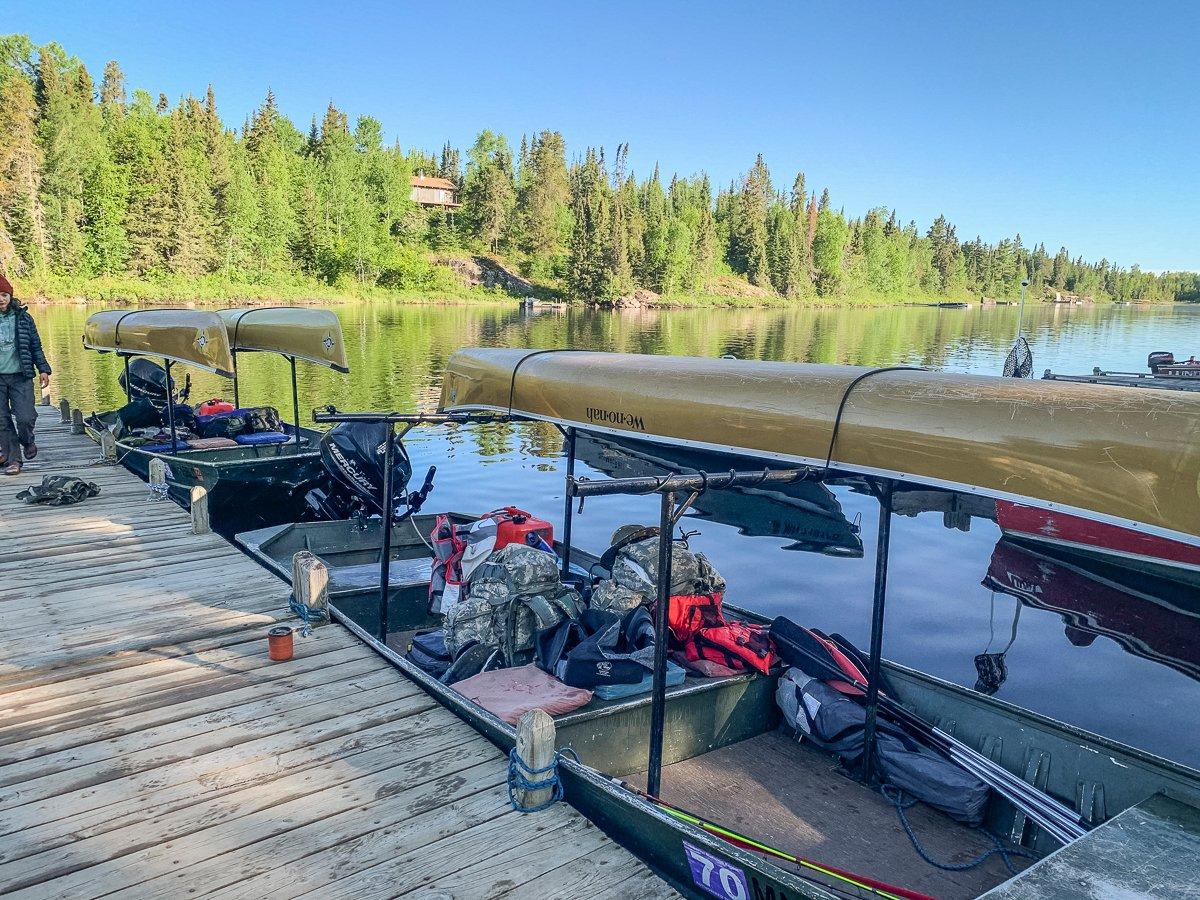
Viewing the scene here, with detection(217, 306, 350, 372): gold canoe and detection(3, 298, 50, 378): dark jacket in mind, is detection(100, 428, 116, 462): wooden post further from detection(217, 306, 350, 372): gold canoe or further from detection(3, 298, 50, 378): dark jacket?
detection(217, 306, 350, 372): gold canoe

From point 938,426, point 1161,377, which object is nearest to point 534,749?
point 938,426

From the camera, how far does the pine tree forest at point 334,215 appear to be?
227ft

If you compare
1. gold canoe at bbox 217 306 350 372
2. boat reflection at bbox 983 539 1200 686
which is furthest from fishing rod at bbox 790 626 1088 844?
gold canoe at bbox 217 306 350 372

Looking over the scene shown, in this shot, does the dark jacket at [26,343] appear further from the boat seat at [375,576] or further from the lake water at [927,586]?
the lake water at [927,586]

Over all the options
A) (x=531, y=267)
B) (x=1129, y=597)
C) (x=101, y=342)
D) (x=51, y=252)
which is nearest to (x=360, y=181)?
(x=531, y=267)

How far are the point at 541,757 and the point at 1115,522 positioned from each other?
9.03 feet

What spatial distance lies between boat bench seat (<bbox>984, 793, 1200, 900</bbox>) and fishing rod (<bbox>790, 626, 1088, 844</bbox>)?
0.52m

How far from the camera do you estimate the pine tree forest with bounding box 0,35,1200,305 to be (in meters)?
69.1

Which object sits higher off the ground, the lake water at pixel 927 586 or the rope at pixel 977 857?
the rope at pixel 977 857

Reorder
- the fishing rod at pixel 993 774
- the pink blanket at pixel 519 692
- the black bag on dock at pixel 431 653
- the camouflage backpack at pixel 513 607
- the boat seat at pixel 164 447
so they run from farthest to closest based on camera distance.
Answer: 1. the boat seat at pixel 164 447
2. the black bag on dock at pixel 431 653
3. the camouflage backpack at pixel 513 607
4. the pink blanket at pixel 519 692
5. the fishing rod at pixel 993 774

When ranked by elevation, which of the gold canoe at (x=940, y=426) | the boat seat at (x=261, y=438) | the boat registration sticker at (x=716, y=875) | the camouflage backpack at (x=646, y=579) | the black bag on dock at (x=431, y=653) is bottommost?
the black bag on dock at (x=431, y=653)

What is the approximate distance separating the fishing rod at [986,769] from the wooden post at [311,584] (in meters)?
3.76

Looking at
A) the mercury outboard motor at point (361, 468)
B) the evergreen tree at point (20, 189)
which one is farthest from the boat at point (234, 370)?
the evergreen tree at point (20, 189)

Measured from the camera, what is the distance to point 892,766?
16.0 ft
